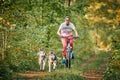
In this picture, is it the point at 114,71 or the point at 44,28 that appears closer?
the point at 114,71

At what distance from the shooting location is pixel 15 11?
51.8 ft

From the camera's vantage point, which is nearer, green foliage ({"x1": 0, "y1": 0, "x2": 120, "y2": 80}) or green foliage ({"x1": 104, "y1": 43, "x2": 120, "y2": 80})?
green foliage ({"x1": 104, "y1": 43, "x2": 120, "y2": 80})

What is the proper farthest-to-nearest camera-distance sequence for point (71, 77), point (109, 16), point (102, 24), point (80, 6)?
point (102, 24) → point (109, 16) → point (80, 6) → point (71, 77)

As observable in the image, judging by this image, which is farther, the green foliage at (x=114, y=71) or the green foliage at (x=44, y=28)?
the green foliage at (x=44, y=28)

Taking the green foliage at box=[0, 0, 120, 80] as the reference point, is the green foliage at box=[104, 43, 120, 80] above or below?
below

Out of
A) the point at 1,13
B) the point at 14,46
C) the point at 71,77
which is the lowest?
the point at 71,77

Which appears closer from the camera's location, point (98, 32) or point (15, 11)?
point (15, 11)

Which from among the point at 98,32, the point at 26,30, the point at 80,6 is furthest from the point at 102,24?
the point at 26,30

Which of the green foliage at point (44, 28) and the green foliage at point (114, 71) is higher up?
the green foliage at point (44, 28)

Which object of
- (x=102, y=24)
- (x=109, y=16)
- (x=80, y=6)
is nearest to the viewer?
(x=80, y=6)

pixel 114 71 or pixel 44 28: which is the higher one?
pixel 44 28

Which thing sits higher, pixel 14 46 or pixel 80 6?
pixel 80 6

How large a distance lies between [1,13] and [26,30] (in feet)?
4.73

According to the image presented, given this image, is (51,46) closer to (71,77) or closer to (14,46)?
(14,46)
